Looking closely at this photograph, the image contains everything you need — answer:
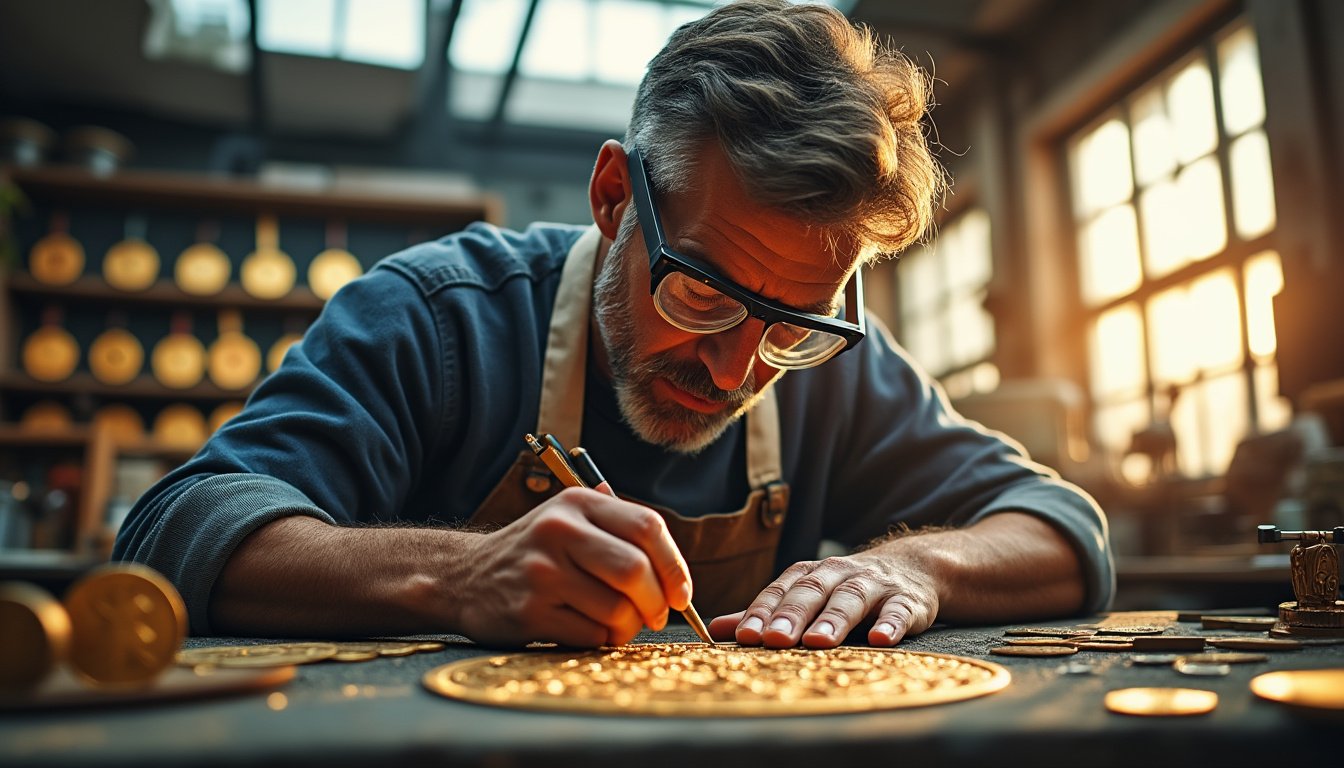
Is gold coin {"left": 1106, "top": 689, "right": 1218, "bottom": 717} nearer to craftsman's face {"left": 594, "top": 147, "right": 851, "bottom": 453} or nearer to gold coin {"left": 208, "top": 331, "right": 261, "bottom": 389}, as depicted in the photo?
craftsman's face {"left": 594, "top": 147, "right": 851, "bottom": 453}

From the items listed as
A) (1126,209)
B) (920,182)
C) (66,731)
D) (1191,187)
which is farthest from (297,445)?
(1126,209)

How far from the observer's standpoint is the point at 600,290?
1.82m

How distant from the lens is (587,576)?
1075 mm

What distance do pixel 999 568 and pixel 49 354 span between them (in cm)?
656

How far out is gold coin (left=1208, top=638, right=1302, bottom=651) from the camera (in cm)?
107

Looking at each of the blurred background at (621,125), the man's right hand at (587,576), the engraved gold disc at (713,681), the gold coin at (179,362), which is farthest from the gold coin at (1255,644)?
the gold coin at (179,362)

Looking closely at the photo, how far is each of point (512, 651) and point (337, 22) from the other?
7.61 m

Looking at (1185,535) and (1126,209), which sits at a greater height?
(1126,209)

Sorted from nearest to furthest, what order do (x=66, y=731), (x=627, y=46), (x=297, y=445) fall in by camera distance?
(x=66, y=731), (x=297, y=445), (x=627, y=46)

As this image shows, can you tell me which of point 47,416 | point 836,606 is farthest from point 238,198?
point 836,606

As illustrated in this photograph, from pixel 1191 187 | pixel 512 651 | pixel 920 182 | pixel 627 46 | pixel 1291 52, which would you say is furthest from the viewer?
pixel 627 46

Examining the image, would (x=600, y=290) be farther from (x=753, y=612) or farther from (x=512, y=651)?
(x=512, y=651)

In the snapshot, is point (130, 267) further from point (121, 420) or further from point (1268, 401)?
point (1268, 401)

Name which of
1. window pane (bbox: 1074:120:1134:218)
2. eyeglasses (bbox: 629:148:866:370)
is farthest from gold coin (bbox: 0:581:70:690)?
window pane (bbox: 1074:120:1134:218)
